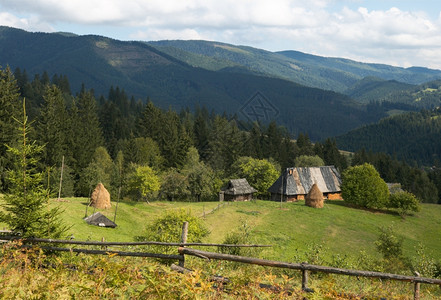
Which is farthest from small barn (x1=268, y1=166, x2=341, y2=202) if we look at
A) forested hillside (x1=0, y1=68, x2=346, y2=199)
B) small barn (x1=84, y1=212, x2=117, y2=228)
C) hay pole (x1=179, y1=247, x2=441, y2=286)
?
hay pole (x1=179, y1=247, x2=441, y2=286)

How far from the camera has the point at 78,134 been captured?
70.9 meters

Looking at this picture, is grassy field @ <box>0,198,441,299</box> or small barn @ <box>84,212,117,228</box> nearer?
grassy field @ <box>0,198,441,299</box>

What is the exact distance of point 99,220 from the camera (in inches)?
1492

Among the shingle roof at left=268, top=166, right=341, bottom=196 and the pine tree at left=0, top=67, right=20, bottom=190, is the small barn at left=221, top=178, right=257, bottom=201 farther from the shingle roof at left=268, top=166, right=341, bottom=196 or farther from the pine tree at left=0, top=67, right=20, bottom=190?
the pine tree at left=0, top=67, right=20, bottom=190

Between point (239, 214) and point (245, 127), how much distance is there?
109 metres

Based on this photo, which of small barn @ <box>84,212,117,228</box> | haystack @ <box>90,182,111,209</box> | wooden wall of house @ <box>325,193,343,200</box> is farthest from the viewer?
wooden wall of house @ <box>325,193,343,200</box>

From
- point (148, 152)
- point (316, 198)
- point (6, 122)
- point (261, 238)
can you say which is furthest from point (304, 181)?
point (6, 122)

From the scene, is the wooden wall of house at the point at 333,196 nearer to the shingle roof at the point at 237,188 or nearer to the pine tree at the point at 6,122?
the shingle roof at the point at 237,188

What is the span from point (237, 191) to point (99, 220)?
31.9m

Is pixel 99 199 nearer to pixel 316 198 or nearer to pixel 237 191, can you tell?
pixel 237 191

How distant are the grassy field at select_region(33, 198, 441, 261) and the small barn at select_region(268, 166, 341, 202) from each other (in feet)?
23.7

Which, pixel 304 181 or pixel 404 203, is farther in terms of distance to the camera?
pixel 304 181

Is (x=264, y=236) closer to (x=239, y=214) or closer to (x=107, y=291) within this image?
(x=239, y=214)

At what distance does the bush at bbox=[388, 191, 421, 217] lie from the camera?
5881 centimetres
